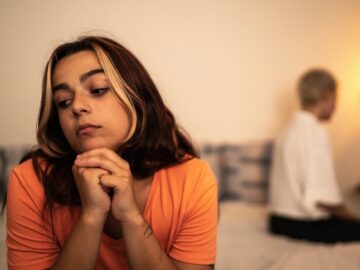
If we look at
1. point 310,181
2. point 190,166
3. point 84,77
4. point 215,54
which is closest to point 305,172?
point 310,181

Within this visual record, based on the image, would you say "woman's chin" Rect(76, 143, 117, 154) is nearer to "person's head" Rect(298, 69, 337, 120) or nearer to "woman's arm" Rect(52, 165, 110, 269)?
"woman's arm" Rect(52, 165, 110, 269)

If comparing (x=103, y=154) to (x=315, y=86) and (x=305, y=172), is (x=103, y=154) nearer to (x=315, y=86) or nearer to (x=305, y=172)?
(x=305, y=172)

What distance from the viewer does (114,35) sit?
0.83 m

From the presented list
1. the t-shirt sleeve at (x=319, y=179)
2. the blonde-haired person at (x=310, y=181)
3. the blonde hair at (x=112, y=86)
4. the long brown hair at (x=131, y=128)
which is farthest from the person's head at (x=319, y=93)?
the blonde hair at (x=112, y=86)

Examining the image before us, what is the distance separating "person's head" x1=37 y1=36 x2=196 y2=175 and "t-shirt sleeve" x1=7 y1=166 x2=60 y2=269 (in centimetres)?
9

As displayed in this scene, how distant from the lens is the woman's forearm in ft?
1.84

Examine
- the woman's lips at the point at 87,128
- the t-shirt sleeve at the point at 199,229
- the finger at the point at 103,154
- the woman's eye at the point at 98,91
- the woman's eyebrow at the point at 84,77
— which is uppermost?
the woman's eyebrow at the point at 84,77

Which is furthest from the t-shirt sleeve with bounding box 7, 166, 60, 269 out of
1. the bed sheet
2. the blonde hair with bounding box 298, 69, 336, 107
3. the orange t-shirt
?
the blonde hair with bounding box 298, 69, 336, 107

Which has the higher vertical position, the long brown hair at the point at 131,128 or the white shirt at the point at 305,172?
the long brown hair at the point at 131,128

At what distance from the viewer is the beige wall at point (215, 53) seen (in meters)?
0.77

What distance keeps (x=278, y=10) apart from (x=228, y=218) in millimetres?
882

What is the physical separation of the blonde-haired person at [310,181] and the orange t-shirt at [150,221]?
80cm

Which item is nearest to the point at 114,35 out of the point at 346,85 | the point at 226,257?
the point at 226,257

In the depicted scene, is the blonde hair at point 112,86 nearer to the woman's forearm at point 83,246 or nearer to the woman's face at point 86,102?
the woman's face at point 86,102
